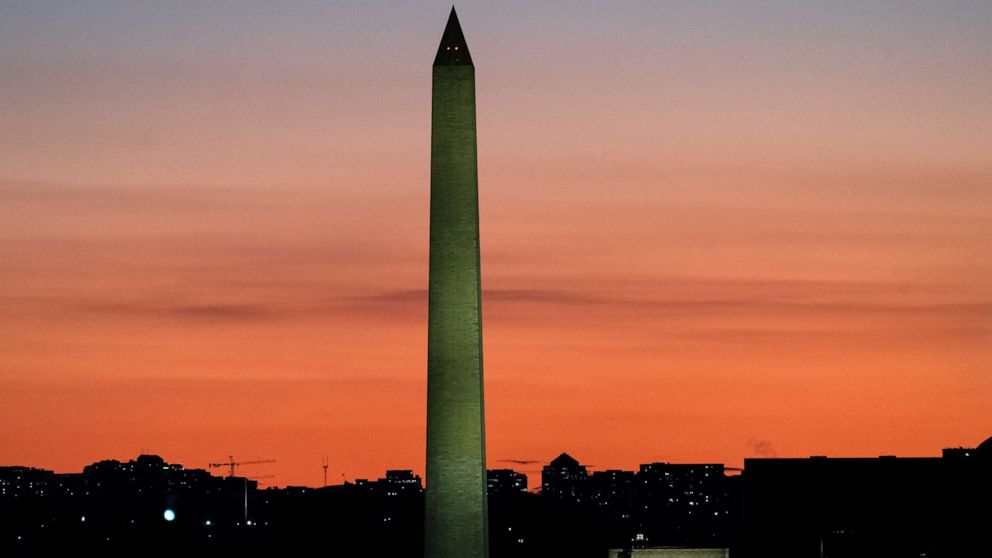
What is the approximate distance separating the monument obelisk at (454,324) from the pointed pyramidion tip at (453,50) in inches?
1.8

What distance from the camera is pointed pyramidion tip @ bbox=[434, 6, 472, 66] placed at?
52844 mm

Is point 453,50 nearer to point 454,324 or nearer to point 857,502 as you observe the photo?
point 454,324

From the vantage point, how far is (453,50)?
5300cm

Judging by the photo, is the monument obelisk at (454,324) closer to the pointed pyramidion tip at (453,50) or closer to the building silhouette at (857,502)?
the pointed pyramidion tip at (453,50)

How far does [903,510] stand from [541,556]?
26.2m

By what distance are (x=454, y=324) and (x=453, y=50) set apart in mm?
7877

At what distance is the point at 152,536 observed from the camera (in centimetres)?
11600

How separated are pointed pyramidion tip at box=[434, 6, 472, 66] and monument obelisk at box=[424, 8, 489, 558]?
0.15ft

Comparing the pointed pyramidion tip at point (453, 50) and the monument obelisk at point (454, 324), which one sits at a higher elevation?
the pointed pyramidion tip at point (453, 50)

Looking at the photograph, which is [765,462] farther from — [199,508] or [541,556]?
[199,508]

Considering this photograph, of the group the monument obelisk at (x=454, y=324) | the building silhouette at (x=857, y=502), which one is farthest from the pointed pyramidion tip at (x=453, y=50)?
the building silhouette at (x=857, y=502)

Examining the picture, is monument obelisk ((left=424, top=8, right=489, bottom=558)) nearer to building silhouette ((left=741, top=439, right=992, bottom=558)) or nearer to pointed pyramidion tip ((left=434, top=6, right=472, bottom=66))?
pointed pyramidion tip ((left=434, top=6, right=472, bottom=66))

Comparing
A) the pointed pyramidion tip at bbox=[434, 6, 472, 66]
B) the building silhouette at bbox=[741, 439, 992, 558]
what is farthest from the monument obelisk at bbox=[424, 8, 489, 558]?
the building silhouette at bbox=[741, 439, 992, 558]

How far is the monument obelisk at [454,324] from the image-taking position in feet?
171
